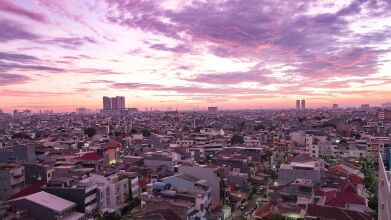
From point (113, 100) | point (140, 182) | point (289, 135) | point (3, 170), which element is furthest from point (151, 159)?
point (113, 100)

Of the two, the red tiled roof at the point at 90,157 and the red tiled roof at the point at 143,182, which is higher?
the red tiled roof at the point at 90,157

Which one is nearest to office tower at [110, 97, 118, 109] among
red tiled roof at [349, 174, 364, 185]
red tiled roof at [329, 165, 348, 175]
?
red tiled roof at [329, 165, 348, 175]

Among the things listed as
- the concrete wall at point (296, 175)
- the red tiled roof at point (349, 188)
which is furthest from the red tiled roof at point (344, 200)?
the concrete wall at point (296, 175)

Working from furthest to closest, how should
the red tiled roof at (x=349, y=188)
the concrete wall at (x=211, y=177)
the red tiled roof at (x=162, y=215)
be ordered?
the concrete wall at (x=211, y=177), the red tiled roof at (x=349, y=188), the red tiled roof at (x=162, y=215)

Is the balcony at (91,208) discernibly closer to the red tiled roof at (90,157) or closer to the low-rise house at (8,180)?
the low-rise house at (8,180)

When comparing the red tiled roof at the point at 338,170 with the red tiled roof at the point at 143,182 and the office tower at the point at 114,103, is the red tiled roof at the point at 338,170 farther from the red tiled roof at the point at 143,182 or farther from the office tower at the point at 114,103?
the office tower at the point at 114,103

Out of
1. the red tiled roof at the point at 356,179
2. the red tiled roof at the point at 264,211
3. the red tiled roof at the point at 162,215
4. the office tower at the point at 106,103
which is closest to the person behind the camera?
the red tiled roof at the point at 162,215

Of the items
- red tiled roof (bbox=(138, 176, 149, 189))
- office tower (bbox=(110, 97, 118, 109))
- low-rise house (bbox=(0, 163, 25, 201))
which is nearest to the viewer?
low-rise house (bbox=(0, 163, 25, 201))

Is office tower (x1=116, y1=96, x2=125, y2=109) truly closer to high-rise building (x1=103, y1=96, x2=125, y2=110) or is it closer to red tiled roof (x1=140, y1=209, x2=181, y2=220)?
high-rise building (x1=103, y1=96, x2=125, y2=110)

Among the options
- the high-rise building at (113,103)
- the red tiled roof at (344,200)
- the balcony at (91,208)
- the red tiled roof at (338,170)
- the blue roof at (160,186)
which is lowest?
→ the balcony at (91,208)

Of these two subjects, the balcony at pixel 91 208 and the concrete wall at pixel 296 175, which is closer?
the balcony at pixel 91 208

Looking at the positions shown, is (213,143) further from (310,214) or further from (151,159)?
(310,214)
